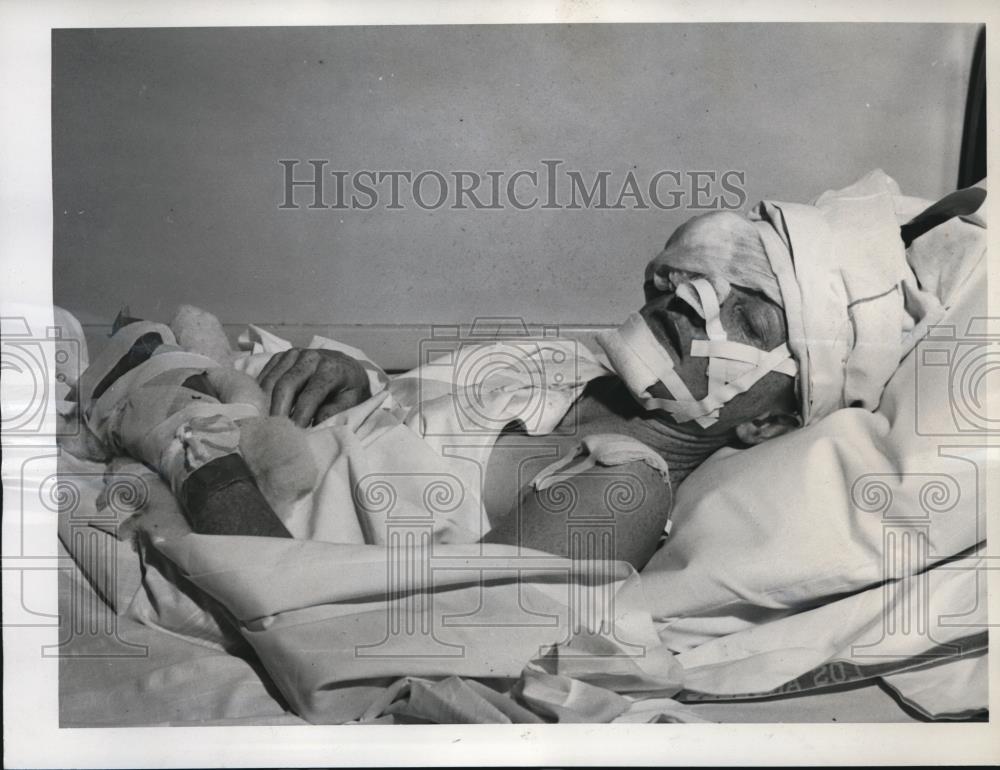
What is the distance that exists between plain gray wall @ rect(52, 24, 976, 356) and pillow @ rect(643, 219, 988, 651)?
247 mm

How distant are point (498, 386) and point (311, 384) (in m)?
0.25

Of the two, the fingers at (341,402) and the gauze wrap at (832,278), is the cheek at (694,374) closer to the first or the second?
the gauze wrap at (832,278)

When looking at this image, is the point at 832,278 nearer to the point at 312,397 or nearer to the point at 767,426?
the point at 767,426

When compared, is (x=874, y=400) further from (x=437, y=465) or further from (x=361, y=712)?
(x=361, y=712)

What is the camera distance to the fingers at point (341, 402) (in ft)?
4.62

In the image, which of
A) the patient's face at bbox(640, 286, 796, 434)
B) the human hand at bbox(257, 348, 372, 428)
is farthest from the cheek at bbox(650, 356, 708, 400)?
the human hand at bbox(257, 348, 372, 428)

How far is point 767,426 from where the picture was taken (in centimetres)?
140

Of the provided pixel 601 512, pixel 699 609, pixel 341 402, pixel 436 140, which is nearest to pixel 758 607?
pixel 699 609

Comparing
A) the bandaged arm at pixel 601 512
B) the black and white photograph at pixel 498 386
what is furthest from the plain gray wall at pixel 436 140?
the bandaged arm at pixel 601 512

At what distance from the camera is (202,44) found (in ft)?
4.66

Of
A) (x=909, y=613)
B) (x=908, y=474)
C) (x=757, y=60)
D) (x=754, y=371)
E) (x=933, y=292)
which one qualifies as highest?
(x=757, y=60)

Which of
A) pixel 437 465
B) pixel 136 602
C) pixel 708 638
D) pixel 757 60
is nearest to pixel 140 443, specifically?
pixel 136 602

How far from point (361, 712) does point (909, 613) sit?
73 cm

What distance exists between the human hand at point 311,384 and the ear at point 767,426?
513 mm
